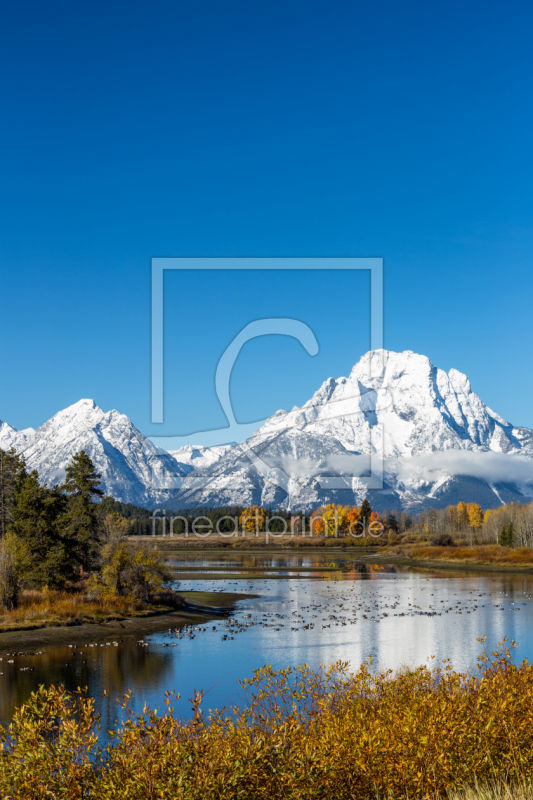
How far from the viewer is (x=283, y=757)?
39.7ft

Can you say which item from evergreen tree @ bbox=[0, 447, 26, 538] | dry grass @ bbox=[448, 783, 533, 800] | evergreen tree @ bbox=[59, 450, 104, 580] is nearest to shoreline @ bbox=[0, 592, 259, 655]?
evergreen tree @ bbox=[59, 450, 104, 580]

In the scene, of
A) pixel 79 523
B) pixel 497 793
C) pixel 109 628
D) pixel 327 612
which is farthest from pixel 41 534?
pixel 497 793

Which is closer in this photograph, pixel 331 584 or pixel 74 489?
pixel 74 489

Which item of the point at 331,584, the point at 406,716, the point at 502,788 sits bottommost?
the point at 331,584

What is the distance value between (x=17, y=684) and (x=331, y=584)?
64.2m

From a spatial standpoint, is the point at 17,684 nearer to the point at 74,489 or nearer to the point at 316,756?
the point at 316,756

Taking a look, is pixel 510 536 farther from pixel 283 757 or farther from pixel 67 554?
pixel 283 757

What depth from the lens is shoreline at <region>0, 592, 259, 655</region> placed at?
1709 inches

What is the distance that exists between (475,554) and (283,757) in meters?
145

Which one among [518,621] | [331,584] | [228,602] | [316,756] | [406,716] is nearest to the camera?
[316,756]

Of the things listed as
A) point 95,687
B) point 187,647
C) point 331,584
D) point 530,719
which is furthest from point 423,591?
point 530,719

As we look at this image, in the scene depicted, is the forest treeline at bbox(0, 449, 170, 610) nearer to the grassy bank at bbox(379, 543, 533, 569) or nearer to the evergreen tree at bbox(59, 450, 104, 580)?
the evergreen tree at bbox(59, 450, 104, 580)

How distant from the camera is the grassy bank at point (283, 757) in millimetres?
11211

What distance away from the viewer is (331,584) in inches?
3600
